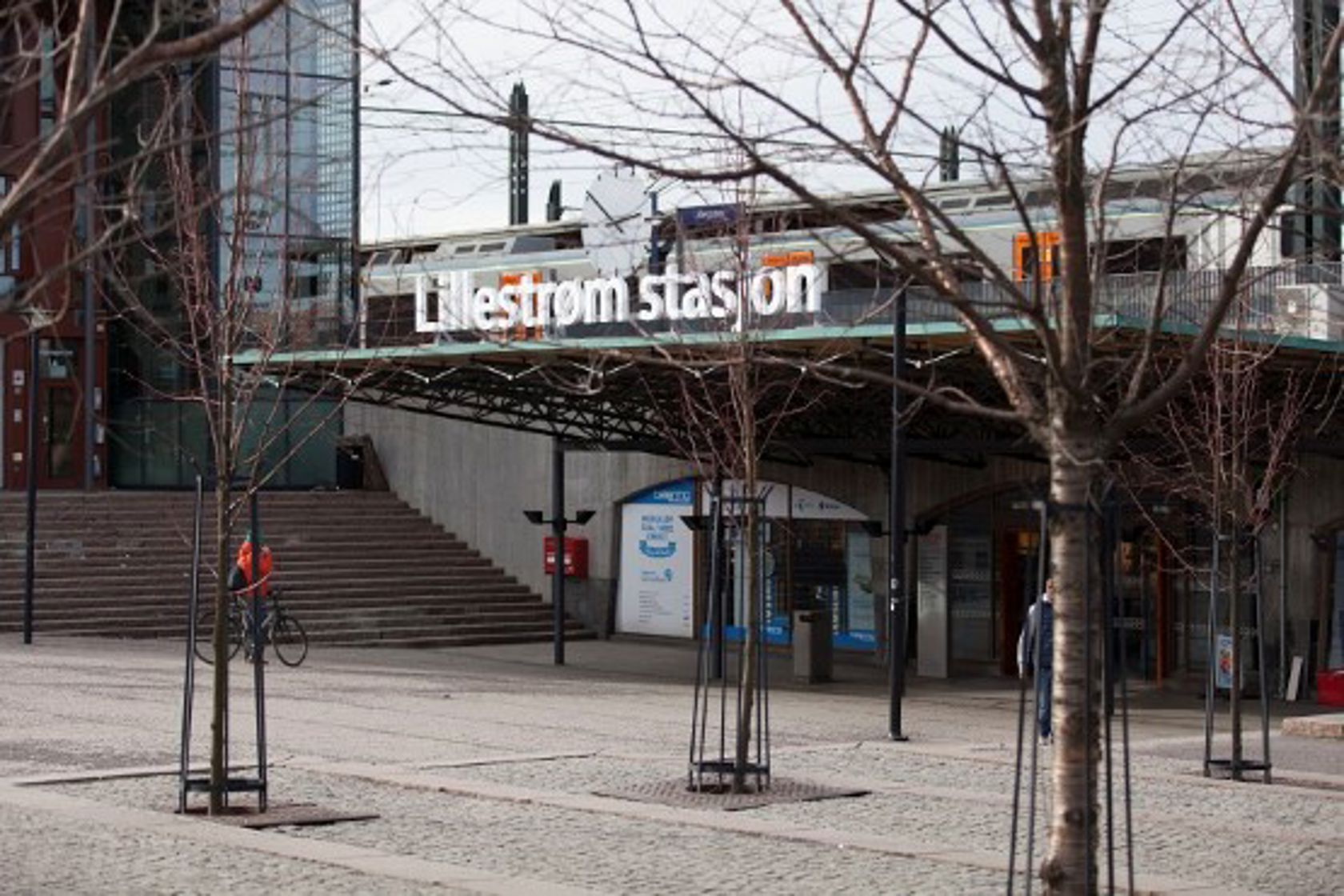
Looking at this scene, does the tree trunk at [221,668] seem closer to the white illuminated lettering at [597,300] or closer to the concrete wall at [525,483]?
the white illuminated lettering at [597,300]

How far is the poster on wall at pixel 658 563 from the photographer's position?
40.4 metres

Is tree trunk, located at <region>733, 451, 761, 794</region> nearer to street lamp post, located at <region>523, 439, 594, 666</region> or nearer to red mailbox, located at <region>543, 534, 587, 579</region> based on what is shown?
street lamp post, located at <region>523, 439, 594, 666</region>

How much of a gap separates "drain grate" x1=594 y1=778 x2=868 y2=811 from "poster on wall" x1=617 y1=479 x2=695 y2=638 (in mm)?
21936

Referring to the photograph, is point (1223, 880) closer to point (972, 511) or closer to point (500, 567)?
point (972, 511)

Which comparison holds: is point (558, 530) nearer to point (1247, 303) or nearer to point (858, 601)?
point (858, 601)

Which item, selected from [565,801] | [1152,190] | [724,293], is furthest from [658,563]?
[1152,190]

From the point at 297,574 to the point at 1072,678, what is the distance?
32.2 meters

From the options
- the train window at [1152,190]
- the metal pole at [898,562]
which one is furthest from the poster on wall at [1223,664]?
the train window at [1152,190]

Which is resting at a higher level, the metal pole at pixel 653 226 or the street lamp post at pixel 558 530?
the metal pole at pixel 653 226

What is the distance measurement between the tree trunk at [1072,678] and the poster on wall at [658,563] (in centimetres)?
3037

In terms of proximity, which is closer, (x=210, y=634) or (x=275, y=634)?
(x=275, y=634)

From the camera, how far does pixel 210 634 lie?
1476 inches

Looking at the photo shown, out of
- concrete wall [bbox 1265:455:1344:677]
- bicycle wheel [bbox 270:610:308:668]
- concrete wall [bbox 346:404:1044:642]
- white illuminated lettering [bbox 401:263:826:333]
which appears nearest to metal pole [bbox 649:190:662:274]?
white illuminated lettering [bbox 401:263:826:333]

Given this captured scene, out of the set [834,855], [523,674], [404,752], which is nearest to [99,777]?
[404,752]
